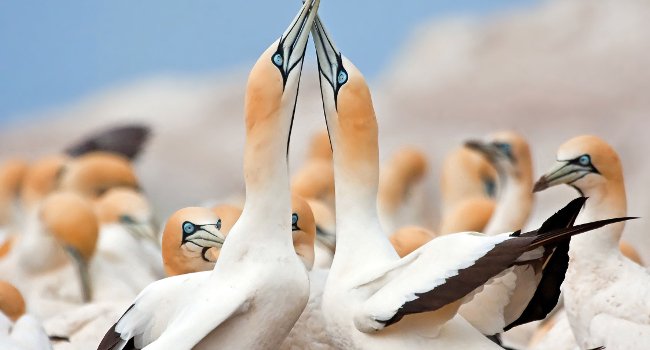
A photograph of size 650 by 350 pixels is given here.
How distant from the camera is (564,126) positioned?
67.2 ft

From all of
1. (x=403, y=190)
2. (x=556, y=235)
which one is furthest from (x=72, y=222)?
(x=556, y=235)

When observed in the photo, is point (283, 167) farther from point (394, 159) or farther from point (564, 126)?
point (564, 126)

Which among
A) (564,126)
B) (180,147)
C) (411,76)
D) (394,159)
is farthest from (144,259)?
(411,76)

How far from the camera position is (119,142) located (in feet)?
50.8

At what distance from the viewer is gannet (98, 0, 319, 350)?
6043 millimetres

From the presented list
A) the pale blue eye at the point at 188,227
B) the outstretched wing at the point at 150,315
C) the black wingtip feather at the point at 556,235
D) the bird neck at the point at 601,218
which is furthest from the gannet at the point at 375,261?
the bird neck at the point at 601,218

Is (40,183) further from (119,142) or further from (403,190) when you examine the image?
(403,190)

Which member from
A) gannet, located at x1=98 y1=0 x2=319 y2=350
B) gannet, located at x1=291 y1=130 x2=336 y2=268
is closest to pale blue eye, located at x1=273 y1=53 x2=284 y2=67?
gannet, located at x1=98 y1=0 x2=319 y2=350

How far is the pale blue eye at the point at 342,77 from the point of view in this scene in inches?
262

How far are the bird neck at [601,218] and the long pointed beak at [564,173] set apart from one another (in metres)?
0.09

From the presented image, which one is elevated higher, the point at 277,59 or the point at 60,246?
the point at 277,59

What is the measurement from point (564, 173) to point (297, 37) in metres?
1.90

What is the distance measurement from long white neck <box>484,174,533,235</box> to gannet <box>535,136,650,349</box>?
239 cm

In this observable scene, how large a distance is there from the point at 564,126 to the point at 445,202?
752cm
